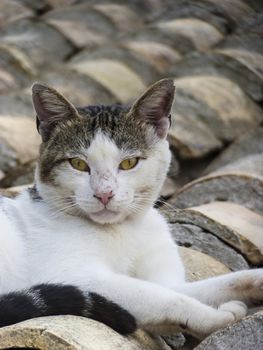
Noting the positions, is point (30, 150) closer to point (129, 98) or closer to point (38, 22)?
Result: point (129, 98)

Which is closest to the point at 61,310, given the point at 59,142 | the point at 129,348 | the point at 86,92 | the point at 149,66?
the point at 129,348

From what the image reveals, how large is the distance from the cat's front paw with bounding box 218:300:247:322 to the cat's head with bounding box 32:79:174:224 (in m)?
0.50

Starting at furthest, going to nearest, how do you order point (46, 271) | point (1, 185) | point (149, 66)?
point (149, 66) < point (1, 185) < point (46, 271)

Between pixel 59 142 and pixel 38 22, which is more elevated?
pixel 59 142

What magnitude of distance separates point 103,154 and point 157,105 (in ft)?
0.95

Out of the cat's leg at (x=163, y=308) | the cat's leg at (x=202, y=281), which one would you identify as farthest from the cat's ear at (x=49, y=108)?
the cat's leg at (x=163, y=308)

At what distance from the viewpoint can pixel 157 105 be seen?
2.63 meters

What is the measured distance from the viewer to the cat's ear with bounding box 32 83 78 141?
2598 mm

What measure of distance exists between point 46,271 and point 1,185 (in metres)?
1.40

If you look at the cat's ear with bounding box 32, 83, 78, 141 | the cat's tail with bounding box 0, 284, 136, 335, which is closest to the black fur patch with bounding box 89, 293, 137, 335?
the cat's tail with bounding box 0, 284, 136, 335

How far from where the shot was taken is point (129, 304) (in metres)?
2.16

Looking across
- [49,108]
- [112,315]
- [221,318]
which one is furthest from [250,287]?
[49,108]

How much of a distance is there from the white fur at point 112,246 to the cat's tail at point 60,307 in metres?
0.12

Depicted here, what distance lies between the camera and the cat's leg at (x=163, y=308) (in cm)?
207
